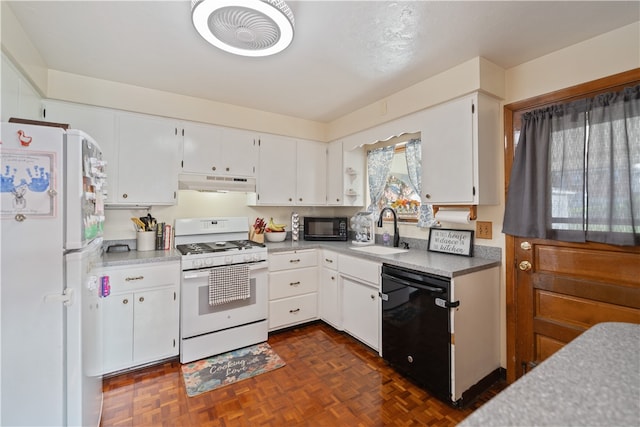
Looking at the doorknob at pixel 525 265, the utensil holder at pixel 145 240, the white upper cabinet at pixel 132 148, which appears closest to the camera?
the doorknob at pixel 525 265

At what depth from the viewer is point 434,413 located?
182 centimetres

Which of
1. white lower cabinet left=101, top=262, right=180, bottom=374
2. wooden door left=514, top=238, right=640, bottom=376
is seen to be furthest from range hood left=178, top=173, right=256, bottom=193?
wooden door left=514, top=238, right=640, bottom=376

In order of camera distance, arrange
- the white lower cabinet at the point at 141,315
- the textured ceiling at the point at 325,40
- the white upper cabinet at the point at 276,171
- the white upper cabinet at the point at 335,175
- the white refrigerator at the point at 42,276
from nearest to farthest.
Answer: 1. the white refrigerator at the point at 42,276
2. the textured ceiling at the point at 325,40
3. the white lower cabinet at the point at 141,315
4. the white upper cabinet at the point at 276,171
5. the white upper cabinet at the point at 335,175

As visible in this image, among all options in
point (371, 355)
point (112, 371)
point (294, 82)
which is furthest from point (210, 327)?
point (294, 82)

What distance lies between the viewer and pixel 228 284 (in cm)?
254

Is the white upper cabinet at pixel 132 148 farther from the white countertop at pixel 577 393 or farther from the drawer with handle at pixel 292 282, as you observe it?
the white countertop at pixel 577 393

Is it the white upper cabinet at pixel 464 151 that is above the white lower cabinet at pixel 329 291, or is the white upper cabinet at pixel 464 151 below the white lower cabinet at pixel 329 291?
above

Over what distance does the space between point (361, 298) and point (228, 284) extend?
1.22 meters

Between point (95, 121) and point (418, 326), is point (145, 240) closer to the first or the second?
point (95, 121)

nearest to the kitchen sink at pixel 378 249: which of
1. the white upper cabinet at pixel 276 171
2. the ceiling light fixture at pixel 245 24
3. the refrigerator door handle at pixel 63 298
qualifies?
the white upper cabinet at pixel 276 171

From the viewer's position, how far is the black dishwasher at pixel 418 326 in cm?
190

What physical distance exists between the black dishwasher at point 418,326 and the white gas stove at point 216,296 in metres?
1.21

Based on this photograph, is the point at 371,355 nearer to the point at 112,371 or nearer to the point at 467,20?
the point at 112,371

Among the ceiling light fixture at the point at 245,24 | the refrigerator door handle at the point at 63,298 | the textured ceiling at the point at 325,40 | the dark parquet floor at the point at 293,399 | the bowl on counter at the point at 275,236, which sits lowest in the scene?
the dark parquet floor at the point at 293,399
